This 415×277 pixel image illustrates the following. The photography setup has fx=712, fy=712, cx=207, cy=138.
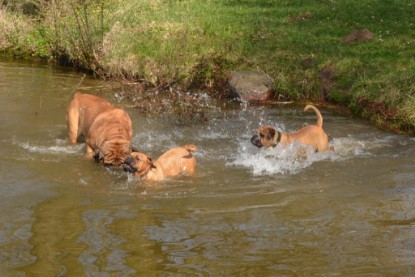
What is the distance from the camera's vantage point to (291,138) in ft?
32.9

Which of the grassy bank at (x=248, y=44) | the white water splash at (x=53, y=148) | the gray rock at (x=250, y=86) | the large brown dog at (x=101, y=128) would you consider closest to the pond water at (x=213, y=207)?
the white water splash at (x=53, y=148)

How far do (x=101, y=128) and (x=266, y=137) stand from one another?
89.1 inches

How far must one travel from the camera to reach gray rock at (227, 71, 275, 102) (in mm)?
14039

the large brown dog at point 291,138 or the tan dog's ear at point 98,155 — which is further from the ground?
the large brown dog at point 291,138

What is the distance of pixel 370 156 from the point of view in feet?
33.7

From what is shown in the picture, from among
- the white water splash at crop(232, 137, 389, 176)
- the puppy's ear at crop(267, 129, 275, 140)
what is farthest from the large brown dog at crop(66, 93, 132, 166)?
the puppy's ear at crop(267, 129, 275, 140)

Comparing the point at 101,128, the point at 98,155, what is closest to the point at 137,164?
the point at 98,155

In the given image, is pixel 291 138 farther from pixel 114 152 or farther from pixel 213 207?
pixel 114 152

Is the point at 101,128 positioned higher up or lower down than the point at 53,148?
higher up

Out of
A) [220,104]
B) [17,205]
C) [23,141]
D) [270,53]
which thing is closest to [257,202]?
[17,205]

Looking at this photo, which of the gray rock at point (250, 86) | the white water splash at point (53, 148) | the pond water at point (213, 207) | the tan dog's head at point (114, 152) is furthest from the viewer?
the gray rock at point (250, 86)

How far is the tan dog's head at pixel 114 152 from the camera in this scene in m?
9.09

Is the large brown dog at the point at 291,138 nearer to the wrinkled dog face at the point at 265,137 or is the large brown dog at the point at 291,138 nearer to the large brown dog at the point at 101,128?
the wrinkled dog face at the point at 265,137

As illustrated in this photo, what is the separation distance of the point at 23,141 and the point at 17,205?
303cm
